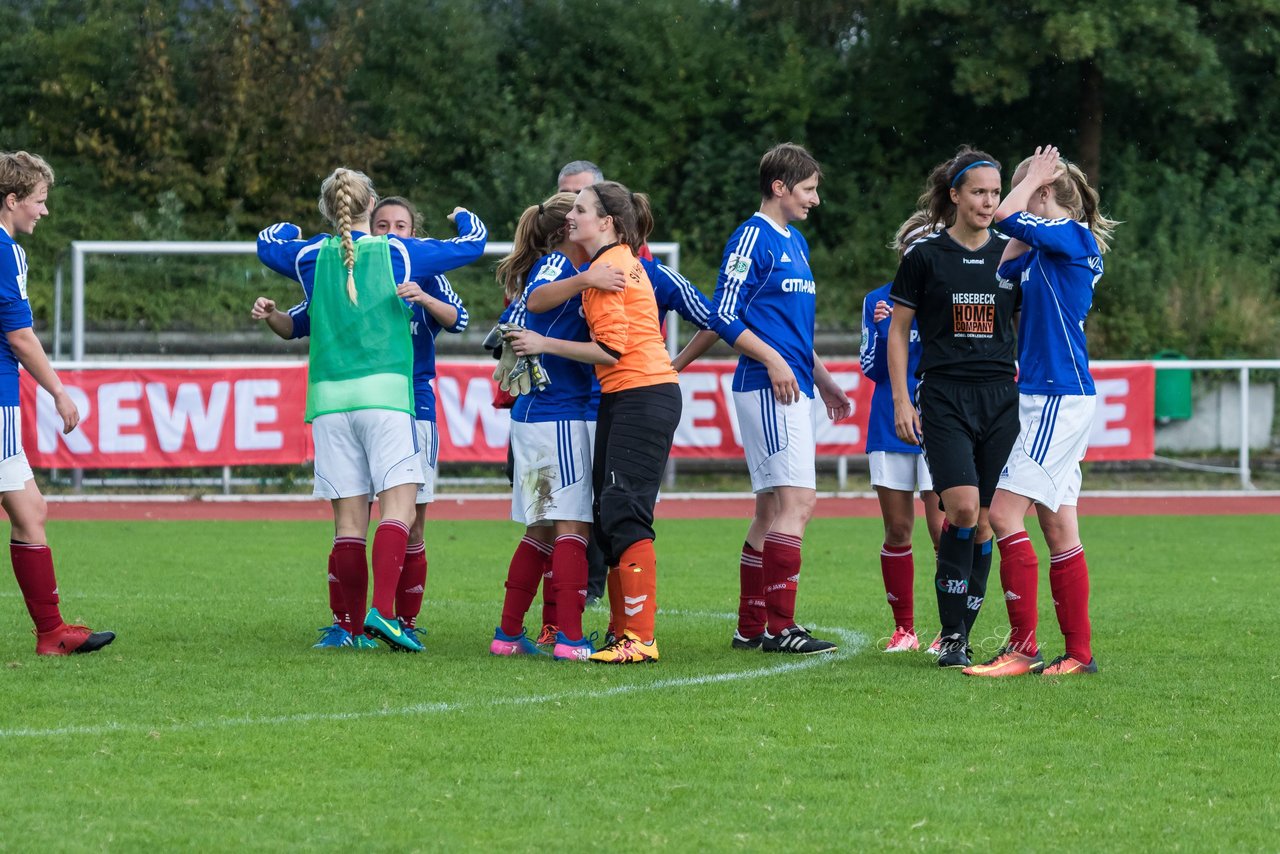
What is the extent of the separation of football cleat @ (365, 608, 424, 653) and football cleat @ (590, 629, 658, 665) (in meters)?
0.78

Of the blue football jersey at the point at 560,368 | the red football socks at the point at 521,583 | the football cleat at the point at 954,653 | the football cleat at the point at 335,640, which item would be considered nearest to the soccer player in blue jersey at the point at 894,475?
the football cleat at the point at 954,653

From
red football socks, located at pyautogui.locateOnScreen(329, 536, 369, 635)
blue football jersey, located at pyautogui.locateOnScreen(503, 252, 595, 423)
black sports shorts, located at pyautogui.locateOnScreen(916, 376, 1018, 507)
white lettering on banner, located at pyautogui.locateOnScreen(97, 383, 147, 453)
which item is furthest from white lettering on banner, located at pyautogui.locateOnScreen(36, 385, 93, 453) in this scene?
black sports shorts, located at pyautogui.locateOnScreen(916, 376, 1018, 507)

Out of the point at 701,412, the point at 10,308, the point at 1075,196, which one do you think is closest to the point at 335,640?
the point at 10,308

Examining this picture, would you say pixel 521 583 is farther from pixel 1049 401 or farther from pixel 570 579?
pixel 1049 401

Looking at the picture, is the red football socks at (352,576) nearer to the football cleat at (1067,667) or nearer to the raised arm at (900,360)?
the raised arm at (900,360)

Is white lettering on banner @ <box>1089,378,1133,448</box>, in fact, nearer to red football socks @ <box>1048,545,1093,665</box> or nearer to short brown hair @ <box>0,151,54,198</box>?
red football socks @ <box>1048,545,1093,665</box>

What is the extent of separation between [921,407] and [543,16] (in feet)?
76.4

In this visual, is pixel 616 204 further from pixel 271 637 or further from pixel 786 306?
pixel 271 637

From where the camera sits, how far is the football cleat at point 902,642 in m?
7.32

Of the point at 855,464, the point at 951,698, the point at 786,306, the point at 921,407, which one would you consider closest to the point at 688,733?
the point at 951,698

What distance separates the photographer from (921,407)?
261 inches

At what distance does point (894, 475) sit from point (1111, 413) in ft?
35.3

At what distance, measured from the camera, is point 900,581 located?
24.4ft

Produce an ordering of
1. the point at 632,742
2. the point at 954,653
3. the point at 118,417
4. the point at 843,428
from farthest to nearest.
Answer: the point at 843,428, the point at 118,417, the point at 954,653, the point at 632,742
